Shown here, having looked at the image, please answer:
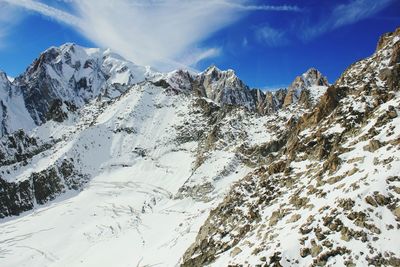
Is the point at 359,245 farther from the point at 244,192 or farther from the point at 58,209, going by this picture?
the point at 58,209

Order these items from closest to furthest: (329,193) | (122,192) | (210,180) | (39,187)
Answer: (329,193)
(210,180)
(122,192)
(39,187)

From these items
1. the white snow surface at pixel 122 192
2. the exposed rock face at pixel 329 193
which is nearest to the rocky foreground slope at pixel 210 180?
the exposed rock face at pixel 329 193

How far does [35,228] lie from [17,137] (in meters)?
55.7

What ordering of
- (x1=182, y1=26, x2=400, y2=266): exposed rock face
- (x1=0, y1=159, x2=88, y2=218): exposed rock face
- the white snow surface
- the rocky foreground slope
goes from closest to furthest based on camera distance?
(x1=182, y1=26, x2=400, y2=266): exposed rock face < the rocky foreground slope < the white snow surface < (x1=0, y1=159, x2=88, y2=218): exposed rock face

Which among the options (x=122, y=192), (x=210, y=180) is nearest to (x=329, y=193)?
(x=210, y=180)

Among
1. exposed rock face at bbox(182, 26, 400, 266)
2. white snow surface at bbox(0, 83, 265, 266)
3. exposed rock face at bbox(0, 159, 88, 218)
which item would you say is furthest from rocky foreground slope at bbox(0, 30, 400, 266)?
white snow surface at bbox(0, 83, 265, 266)

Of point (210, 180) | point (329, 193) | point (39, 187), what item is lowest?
point (329, 193)

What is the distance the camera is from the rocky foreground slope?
39.7 meters

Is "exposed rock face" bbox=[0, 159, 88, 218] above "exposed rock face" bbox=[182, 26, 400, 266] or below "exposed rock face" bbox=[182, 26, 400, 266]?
above

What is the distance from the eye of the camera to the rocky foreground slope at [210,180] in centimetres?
3968

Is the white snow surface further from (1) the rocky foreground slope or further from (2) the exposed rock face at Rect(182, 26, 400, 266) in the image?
(2) the exposed rock face at Rect(182, 26, 400, 266)

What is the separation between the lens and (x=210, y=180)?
108 metres

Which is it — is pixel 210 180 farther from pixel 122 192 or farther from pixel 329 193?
pixel 329 193

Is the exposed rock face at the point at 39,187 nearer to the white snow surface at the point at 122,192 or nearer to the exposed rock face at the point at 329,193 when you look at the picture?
the white snow surface at the point at 122,192
